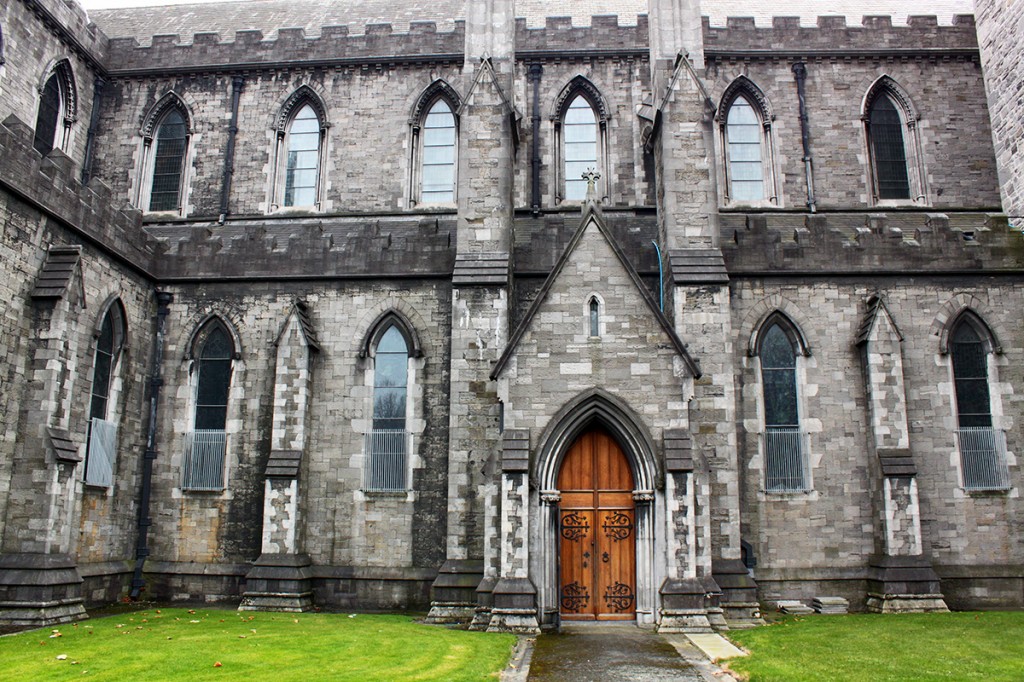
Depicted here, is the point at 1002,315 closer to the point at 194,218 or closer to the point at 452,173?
the point at 452,173

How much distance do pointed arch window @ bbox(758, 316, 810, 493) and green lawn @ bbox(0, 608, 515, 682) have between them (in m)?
7.55

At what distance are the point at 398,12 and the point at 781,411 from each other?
18.3 meters

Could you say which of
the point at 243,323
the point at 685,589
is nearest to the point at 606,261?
the point at 685,589

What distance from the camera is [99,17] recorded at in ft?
93.9

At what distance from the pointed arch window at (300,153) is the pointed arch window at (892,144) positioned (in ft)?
49.9

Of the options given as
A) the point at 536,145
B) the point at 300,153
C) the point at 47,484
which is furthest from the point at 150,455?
the point at 536,145

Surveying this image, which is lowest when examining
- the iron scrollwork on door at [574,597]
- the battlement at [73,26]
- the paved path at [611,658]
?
the paved path at [611,658]

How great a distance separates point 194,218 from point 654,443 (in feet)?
48.1

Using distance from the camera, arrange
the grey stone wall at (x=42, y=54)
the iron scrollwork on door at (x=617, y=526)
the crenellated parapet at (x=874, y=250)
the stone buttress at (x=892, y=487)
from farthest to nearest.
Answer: the grey stone wall at (x=42, y=54), the crenellated parapet at (x=874, y=250), the stone buttress at (x=892, y=487), the iron scrollwork on door at (x=617, y=526)

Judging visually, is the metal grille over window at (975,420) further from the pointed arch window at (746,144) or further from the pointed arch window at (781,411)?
the pointed arch window at (746,144)

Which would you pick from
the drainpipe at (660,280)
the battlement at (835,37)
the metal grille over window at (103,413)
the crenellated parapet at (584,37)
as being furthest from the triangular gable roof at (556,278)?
the battlement at (835,37)

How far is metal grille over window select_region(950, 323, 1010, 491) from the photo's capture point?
58.6 feet

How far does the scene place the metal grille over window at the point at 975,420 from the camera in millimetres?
17859

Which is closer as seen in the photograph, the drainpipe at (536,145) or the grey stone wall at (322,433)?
the grey stone wall at (322,433)
